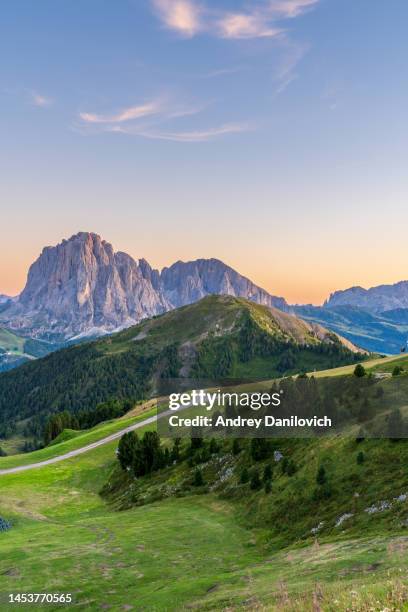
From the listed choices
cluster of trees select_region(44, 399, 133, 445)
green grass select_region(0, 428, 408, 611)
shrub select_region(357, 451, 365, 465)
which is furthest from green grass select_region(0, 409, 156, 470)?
shrub select_region(357, 451, 365, 465)

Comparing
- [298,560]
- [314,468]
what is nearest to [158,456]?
[314,468]

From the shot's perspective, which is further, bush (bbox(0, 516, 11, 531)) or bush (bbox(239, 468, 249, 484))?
bush (bbox(0, 516, 11, 531))

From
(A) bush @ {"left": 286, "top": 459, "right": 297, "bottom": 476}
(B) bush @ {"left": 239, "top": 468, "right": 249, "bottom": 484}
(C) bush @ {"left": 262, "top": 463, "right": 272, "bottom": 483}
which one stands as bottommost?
(B) bush @ {"left": 239, "top": 468, "right": 249, "bottom": 484}

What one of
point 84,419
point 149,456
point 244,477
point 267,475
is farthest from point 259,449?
point 84,419

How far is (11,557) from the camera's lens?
150 ft

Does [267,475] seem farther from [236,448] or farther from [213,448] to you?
[213,448]

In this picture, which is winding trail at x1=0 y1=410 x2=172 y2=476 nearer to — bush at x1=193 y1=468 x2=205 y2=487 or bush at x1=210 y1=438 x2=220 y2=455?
bush at x1=210 y1=438 x2=220 y2=455

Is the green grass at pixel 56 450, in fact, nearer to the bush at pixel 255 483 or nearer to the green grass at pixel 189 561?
the green grass at pixel 189 561

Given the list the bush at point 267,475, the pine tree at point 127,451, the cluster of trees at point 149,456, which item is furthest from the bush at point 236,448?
the pine tree at point 127,451

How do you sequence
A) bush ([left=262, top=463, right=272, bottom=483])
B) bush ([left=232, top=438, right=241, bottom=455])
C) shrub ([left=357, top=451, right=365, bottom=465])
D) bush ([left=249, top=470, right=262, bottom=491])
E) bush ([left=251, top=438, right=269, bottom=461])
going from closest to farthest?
shrub ([left=357, top=451, right=365, bottom=465]), bush ([left=262, top=463, right=272, bottom=483]), bush ([left=249, top=470, right=262, bottom=491]), bush ([left=251, top=438, right=269, bottom=461]), bush ([left=232, top=438, right=241, bottom=455])

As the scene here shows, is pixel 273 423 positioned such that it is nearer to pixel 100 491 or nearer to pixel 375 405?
pixel 375 405

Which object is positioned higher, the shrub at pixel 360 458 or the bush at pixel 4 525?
the shrub at pixel 360 458

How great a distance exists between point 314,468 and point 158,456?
1702 inches

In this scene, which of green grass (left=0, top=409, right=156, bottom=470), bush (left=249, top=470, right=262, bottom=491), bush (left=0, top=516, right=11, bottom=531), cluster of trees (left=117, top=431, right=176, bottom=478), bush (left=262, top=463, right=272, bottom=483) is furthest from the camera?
green grass (left=0, top=409, right=156, bottom=470)
